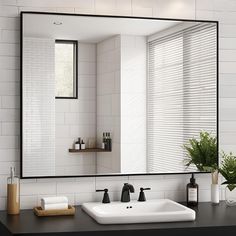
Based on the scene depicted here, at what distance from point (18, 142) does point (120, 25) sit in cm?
102

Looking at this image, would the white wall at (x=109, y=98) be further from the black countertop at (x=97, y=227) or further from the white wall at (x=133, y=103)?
the black countertop at (x=97, y=227)

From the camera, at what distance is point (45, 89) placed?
11.3 feet

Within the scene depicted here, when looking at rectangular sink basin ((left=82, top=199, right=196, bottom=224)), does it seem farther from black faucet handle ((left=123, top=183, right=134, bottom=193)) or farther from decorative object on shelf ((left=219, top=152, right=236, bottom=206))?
decorative object on shelf ((left=219, top=152, right=236, bottom=206))

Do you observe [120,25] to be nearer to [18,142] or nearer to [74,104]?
[74,104]

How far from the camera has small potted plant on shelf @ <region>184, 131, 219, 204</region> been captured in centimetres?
370

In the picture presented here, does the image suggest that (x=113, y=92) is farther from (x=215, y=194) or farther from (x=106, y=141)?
(x=215, y=194)

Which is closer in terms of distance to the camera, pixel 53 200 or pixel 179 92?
pixel 53 200

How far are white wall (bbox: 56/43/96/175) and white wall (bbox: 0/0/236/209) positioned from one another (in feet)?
0.40

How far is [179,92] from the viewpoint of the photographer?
145 inches

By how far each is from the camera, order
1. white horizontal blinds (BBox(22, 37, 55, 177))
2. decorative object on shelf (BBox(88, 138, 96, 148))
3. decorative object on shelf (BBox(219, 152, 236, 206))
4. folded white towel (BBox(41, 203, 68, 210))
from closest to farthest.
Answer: folded white towel (BBox(41, 203, 68, 210)) < white horizontal blinds (BBox(22, 37, 55, 177)) < decorative object on shelf (BBox(88, 138, 96, 148)) < decorative object on shelf (BBox(219, 152, 236, 206))

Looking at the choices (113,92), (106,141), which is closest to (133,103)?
(113,92)

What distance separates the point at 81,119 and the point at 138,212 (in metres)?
0.70

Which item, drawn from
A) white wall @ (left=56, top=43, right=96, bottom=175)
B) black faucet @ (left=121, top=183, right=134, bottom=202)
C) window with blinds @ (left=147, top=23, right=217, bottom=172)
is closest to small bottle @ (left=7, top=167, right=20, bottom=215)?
white wall @ (left=56, top=43, right=96, bottom=175)

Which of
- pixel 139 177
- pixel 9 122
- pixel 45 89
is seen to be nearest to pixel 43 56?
pixel 45 89
